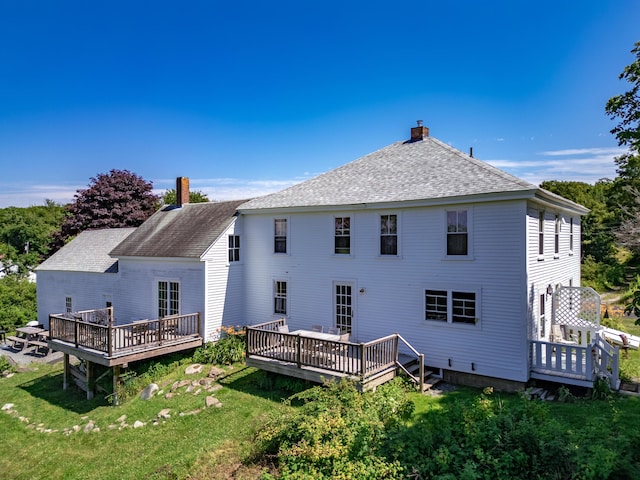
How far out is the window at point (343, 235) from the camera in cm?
1448

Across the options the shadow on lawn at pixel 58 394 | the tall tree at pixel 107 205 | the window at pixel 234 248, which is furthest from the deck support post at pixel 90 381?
the tall tree at pixel 107 205

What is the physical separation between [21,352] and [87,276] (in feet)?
20.6

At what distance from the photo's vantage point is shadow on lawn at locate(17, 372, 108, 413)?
14972mm

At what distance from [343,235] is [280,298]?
13.5ft

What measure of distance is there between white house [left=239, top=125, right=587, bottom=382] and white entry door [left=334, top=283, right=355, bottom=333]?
43mm

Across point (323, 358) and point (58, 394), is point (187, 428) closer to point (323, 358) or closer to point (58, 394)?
point (323, 358)

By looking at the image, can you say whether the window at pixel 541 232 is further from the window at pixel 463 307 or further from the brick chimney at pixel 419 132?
the brick chimney at pixel 419 132

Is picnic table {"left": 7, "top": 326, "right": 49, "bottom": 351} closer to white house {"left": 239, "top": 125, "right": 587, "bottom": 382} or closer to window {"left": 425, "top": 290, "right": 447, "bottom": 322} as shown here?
white house {"left": 239, "top": 125, "right": 587, "bottom": 382}

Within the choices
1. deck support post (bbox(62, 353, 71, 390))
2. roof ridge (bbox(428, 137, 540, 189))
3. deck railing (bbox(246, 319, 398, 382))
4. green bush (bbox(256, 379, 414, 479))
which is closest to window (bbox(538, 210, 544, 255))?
roof ridge (bbox(428, 137, 540, 189))

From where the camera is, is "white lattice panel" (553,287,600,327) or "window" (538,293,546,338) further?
"white lattice panel" (553,287,600,327)

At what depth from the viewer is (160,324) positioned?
50.1ft

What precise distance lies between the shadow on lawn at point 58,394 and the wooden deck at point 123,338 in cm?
183

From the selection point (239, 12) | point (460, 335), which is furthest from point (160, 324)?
point (239, 12)

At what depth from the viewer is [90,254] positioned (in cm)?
2277
